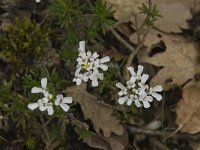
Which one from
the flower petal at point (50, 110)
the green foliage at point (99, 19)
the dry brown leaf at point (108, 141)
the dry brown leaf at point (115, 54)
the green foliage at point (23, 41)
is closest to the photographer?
the flower petal at point (50, 110)

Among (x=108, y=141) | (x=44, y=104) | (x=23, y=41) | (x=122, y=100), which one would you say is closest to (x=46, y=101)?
(x=44, y=104)

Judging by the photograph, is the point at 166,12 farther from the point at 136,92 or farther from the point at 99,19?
the point at 136,92

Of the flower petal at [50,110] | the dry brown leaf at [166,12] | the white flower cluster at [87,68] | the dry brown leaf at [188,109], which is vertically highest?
the dry brown leaf at [166,12]

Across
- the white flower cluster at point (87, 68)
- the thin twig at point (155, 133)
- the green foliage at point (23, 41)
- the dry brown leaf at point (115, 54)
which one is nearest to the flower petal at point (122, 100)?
the white flower cluster at point (87, 68)

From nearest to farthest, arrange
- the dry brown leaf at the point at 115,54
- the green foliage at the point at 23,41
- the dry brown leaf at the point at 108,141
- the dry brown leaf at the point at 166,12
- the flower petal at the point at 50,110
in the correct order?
1. the flower petal at the point at 50,110
2. the dry brown leaf at the point at 108,141
3. the green foliage at the point at 23,41
4. the dry brown leaf at the point at 115,54
5. the dry brown leaf at the point at 166,12

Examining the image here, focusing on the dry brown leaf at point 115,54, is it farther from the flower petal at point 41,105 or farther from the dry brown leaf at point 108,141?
the flower petal at point 41,105

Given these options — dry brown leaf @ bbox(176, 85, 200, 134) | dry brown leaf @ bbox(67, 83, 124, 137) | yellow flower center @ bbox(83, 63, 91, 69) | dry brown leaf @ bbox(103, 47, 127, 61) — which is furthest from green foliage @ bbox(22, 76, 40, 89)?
dry brown leaf @ bbox(176, 85, 200, 134)
